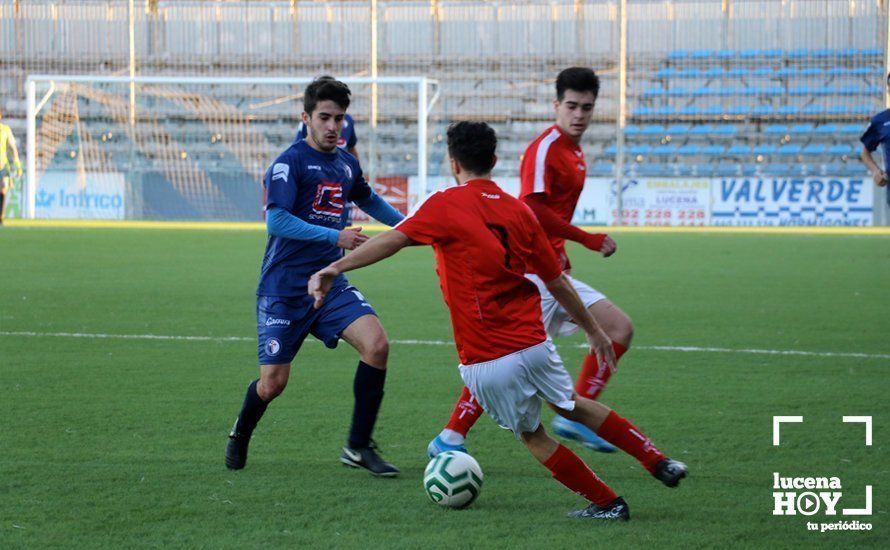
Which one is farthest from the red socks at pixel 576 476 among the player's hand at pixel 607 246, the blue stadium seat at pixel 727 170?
the blue stadium seat at pixel 727 170

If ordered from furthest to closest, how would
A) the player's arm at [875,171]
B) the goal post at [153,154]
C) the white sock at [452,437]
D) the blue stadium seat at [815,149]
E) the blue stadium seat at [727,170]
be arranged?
1. the blue stadium seat at [815,149]
2. the blue stadium seat at [727,170]
3. the goal post at [153,154]
4. the player's arm at [875,171]
5. the white sock at [452,437]

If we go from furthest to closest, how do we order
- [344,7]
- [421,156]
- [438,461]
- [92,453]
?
[344,7] → [421,156] → [92,453] → [438,461]

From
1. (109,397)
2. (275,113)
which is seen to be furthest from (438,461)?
(275,113)

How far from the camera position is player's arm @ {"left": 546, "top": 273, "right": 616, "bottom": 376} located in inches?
183

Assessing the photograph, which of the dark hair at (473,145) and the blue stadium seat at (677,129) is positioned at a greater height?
the blue stadium seat at (677,129)

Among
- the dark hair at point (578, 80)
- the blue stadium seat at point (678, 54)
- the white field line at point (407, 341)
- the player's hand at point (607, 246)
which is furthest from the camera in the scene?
the blue stadium seat at point (678, 54)

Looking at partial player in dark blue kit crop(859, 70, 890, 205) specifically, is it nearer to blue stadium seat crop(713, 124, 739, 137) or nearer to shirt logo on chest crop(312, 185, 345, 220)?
shirt logo on chest crop(312, 185, 345, 220)

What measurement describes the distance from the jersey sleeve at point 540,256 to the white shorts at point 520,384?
0.26 metres

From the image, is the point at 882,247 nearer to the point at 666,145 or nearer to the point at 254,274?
the point at 254,274

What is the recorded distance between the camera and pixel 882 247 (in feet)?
72.4

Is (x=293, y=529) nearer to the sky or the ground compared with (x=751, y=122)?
nearer to the ground

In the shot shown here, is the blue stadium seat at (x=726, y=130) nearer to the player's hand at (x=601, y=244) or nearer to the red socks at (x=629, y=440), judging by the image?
the player's hand at (x=601, y=244)

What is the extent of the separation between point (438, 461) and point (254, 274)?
11.4 meters

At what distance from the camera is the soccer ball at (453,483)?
15.7ft
